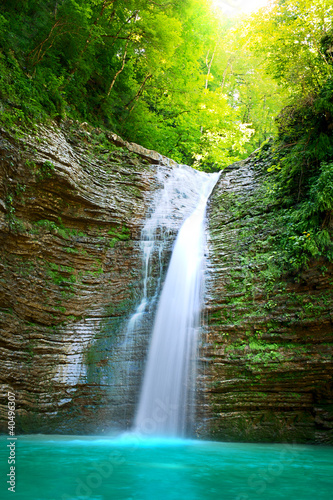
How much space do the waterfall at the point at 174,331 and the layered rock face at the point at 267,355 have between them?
37cm

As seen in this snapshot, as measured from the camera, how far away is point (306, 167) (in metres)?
9.02


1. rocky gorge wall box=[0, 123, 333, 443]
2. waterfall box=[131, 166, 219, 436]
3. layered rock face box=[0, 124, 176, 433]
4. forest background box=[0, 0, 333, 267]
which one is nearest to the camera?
rocky gorge wall box=[0, 123, 333, 443]

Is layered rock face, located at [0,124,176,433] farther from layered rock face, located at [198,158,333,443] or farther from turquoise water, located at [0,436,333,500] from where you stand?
layered rock face, located at [198,158,333,443]

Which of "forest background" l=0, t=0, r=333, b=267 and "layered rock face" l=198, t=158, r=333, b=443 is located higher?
"forest background" l=0, t=0, r=333, b=267

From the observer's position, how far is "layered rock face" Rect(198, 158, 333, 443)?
22.9 feet

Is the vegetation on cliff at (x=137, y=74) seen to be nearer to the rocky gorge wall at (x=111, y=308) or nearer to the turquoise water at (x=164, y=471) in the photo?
the rocky gorge wall at (x=111, y=308)

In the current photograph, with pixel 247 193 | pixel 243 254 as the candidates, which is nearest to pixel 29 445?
pixel 243 254

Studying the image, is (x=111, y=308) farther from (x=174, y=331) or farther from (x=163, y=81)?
(x=163, y=81)

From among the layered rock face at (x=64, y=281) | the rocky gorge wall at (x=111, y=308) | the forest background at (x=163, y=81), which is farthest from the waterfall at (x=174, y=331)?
the forest background at (x=163, y=81)

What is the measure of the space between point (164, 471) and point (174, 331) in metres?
4.20

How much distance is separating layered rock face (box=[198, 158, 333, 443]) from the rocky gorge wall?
21 mm

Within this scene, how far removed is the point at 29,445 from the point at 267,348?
467cm

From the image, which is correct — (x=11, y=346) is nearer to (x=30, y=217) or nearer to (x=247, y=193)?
(x=30, y=217)

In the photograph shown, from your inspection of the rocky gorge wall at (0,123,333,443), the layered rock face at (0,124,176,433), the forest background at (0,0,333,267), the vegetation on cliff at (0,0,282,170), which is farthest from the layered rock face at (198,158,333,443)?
the vegetation on cliff at (0,0,282,170)
